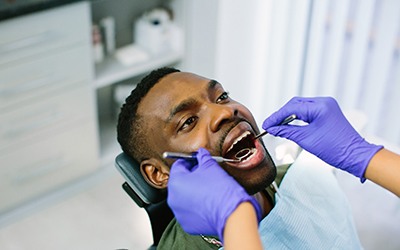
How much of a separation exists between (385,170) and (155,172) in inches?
21.2

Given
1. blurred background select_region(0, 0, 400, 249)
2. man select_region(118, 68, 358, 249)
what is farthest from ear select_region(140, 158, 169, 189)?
blurred background select_region(0, 0, 400, 249)

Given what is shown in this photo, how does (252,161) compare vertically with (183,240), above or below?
above

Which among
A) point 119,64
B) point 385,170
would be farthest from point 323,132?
point 119,64

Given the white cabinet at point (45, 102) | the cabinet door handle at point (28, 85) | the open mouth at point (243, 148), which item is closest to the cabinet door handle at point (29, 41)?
the white cabinet at point (45, 102)

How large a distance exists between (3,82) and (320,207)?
→ 4.36 feet

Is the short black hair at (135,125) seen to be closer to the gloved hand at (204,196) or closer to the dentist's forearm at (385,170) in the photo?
the gloved hand at (204,196)

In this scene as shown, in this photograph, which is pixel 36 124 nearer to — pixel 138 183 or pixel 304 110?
pixel 138 183

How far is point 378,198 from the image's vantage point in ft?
6.07

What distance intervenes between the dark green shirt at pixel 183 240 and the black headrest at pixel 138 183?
0.34ft

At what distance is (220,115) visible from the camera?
144 centimetres

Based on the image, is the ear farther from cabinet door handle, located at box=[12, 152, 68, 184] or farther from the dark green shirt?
cabinet door handle, located at box=[12, 152, 68, 184]

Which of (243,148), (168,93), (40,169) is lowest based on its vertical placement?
(40,169)

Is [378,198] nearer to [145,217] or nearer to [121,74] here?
[145,217]

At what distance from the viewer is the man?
1.43 m
